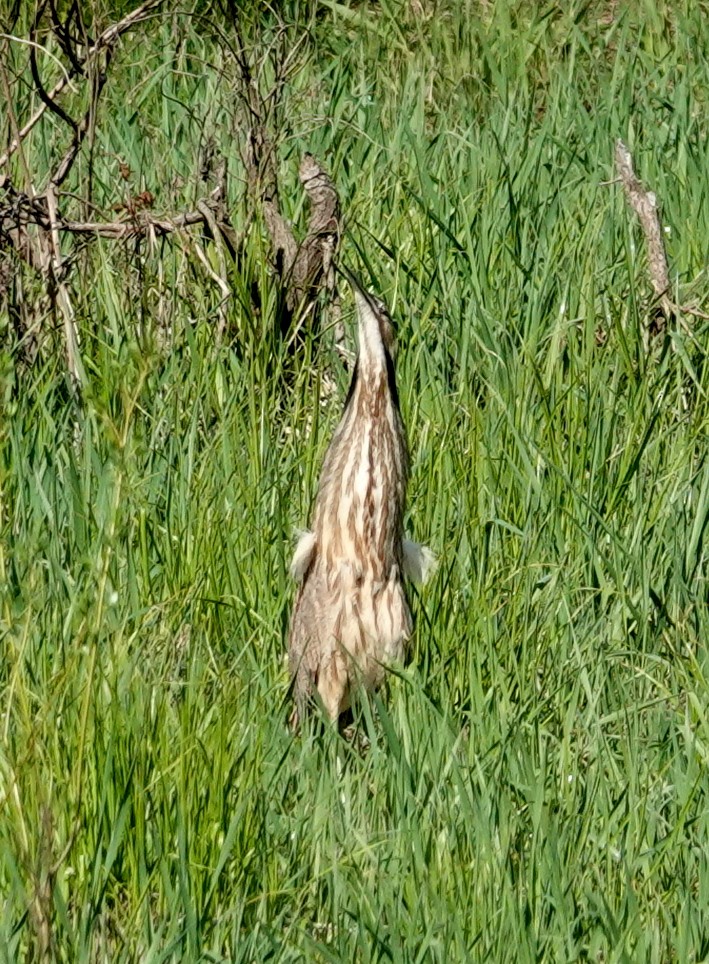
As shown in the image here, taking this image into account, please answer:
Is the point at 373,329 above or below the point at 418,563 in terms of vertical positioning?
above

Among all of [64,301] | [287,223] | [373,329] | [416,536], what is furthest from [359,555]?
[287,223]

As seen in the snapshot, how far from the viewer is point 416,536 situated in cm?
454

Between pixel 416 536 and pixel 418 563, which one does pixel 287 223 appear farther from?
pixel 418 563

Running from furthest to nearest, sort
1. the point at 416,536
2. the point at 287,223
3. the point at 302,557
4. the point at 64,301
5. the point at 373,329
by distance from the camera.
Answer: the point at 287,223, the point at 64,301, the point at 416,536, the point at 302,557, the point at 373,329

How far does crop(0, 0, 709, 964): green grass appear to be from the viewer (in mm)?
2996

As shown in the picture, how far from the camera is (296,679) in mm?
3984

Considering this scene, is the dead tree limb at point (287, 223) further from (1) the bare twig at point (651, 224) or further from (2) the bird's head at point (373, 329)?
(2) the bird's head at point (373, 329)

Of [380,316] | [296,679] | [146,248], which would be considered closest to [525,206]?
[146,248]

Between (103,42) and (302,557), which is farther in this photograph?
(103,42)

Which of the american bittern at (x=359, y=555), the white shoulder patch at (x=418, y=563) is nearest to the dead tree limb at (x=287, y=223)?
the american bittern at (x=359, y=555)

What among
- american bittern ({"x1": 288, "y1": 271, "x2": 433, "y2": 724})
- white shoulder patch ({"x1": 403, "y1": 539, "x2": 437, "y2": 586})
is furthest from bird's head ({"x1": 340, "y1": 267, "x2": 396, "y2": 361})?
white shoulder patch ({"x1": 403, "y1": 539, "x2": 437, "y2": 586})

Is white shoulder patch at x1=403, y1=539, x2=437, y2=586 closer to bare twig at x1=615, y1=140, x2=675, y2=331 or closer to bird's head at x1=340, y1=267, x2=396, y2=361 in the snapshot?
bird's head at x1=340, y1=267, x2=396, y2=361

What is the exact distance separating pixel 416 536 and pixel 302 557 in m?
0.41

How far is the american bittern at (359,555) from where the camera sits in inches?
164
